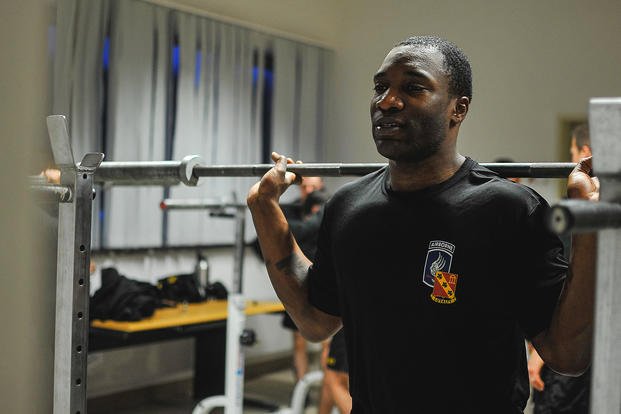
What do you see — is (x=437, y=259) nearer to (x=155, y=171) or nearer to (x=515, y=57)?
(x=155, y=171)

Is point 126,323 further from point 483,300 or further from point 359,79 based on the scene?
point 359,79

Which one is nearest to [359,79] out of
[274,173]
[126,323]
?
[126,323]

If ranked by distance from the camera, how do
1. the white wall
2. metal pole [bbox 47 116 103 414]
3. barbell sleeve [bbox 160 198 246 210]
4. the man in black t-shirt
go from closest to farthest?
the man in black t-shirt < metal pole [bbox 47 116 103 414] < barbell sleeve [bbox 160 198 246 210] < the white wall

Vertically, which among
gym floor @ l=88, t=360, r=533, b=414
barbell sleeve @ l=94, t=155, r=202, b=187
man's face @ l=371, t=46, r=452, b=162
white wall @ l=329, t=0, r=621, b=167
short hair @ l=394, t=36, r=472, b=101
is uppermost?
white wall @ l=329, t=0, r=621, b=167

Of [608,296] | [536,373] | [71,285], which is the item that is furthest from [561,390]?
[608,296]

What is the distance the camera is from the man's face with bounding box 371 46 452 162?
4.26 feet

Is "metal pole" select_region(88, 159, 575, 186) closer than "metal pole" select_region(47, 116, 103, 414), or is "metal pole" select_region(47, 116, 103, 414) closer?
"metal pole" select_region(47, 116, 103, 414)

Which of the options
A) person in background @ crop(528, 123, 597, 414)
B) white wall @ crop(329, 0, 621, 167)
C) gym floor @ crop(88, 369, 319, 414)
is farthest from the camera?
white wall @ crop(329, 0, 621, 167)

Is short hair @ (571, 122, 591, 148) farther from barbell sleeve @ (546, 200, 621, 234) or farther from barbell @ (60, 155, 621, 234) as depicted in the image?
barbell sleeve @ (546, 200, 621, 234)

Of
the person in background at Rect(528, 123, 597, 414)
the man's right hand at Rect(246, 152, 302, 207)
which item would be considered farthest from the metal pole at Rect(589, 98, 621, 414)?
the person in background at Rect(528, 123, 597, 414)

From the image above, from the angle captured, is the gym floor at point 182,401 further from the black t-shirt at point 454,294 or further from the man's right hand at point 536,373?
the black t-shirt at point 454,294

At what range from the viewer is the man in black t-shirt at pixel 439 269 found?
1.21 m

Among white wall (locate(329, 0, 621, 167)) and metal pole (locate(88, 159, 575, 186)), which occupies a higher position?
white wall (locate(329, 0, 621, 167))

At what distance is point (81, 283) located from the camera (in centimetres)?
133
